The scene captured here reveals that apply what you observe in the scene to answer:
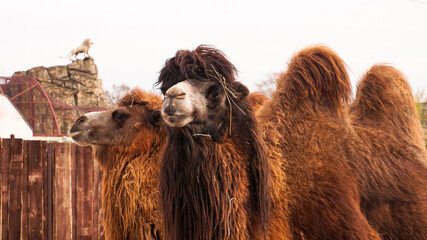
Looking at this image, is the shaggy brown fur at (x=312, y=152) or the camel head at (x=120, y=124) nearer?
the shaggy brown fur at (x=312, y=152)

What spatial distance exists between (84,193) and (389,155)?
4823 mm

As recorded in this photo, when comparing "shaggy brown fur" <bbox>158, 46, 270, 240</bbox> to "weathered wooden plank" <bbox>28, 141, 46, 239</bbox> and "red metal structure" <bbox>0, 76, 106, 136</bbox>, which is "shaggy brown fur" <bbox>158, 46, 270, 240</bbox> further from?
"red metal structure" <bbox>0, 76, 106, 136</bbox>

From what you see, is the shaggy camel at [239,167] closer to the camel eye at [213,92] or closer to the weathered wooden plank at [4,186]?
the camel eye at [213,92]

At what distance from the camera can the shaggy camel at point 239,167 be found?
2723 millimetres

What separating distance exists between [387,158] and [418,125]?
1.09 metres

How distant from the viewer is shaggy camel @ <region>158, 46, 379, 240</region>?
2723mm

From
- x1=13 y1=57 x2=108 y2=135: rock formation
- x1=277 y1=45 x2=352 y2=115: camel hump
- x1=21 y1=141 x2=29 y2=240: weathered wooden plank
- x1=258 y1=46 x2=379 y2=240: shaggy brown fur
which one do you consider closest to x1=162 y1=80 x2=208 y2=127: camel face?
x1=258 y1=46 x2=379 y2=240: shaggy brown fur

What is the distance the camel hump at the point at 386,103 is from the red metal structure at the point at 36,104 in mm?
33668

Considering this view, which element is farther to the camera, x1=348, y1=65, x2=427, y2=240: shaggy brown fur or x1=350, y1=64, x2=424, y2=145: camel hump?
x1=350, y1=64, x2=424, y2=145: camel hump

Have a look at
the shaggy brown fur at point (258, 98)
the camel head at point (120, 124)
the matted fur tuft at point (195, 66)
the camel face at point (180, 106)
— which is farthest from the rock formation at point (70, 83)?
the camel face at point (180, 106)

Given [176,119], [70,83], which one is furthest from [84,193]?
[70,83]

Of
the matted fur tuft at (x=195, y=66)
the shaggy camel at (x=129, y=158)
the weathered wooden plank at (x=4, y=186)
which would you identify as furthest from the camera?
the weathered wooden plank at (x=4, y=186)

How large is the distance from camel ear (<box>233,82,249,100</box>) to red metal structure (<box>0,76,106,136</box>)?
113ft

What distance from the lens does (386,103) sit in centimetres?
450
